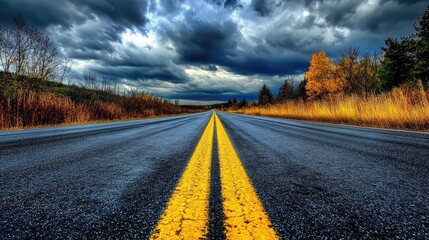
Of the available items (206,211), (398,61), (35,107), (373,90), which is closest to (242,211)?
(206,211)

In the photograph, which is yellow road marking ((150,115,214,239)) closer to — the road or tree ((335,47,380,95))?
the road

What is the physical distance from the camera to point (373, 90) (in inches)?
883

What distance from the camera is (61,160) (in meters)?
2.40

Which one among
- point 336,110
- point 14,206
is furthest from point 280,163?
point 336,110

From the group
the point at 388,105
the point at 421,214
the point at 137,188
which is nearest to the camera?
the point at 421,214

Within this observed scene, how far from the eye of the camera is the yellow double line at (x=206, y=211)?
0.90 metres

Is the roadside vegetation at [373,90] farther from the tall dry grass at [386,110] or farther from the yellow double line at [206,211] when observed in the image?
the yellow double line at [206,211]

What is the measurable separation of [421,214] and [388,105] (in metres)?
9.08

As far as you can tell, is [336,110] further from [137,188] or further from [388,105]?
[137,188]

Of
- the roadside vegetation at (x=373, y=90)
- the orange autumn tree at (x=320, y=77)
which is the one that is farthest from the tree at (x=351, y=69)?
the orange autumn tree at (x=320, y=77)

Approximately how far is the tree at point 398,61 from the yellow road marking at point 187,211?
3364 centimetres

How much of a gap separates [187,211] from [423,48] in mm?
31301

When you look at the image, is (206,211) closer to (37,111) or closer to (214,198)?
(214,198)

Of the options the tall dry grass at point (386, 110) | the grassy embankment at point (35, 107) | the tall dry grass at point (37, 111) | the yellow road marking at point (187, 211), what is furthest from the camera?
the grassy embankment at point (35, 107)
